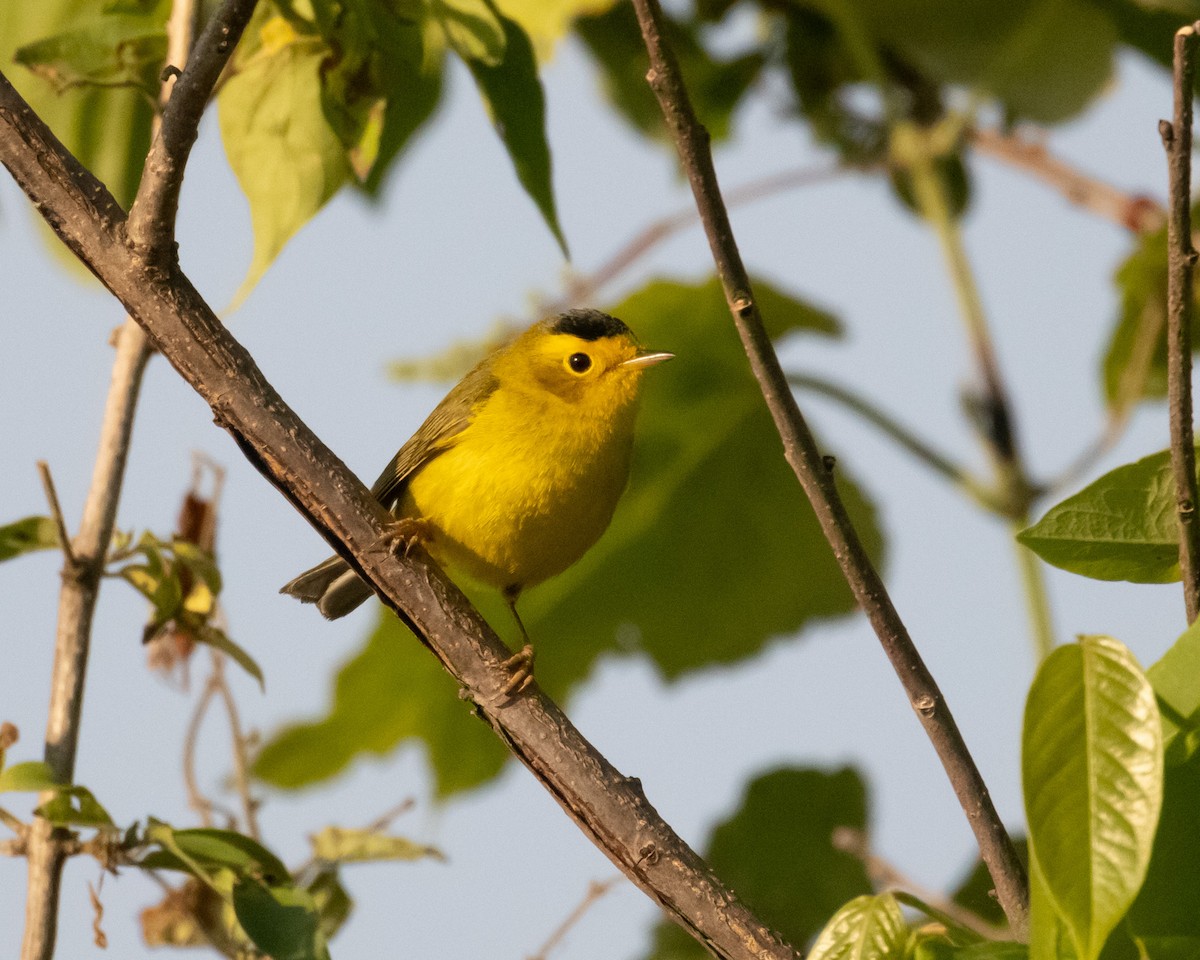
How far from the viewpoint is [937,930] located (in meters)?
1.60

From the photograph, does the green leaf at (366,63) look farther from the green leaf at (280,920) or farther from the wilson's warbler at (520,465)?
the green leaf at (280,920)

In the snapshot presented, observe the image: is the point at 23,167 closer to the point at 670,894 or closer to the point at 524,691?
the point at 524,691

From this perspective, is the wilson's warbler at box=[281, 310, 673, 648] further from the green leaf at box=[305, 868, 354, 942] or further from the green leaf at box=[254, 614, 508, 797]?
the green leaf at box=[305, 868, 354, 942]

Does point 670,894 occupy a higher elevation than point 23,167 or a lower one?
lower

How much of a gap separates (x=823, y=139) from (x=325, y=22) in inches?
83.0

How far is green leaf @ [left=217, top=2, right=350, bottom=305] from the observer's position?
7.15 ft

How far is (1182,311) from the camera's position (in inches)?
59.5

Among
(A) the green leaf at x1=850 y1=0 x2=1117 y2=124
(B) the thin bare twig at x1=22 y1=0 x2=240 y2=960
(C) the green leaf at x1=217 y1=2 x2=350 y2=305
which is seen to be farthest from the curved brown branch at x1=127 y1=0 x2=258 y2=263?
(A) the green leaf at x1=850 y1=0 x2=1117 y2=124

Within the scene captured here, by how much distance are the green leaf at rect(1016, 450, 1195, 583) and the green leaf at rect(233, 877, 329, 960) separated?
40.2 inches

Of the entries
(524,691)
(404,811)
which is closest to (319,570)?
(404,811)

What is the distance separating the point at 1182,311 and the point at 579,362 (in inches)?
88.9

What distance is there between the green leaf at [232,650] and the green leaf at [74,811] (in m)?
0.36

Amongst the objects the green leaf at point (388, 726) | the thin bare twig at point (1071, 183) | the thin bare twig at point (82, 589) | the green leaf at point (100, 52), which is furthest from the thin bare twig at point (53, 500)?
the thin bare twig at point (1071, 183)

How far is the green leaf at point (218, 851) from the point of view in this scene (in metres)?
1.89
